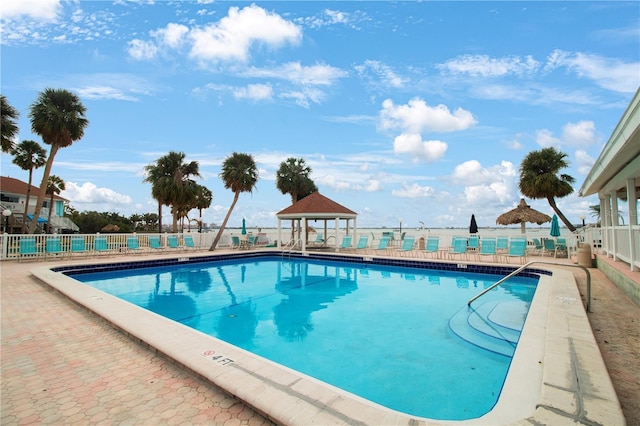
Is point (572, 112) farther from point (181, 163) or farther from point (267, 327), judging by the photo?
point (181, 163)

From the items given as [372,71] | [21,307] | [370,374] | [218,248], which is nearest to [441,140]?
[372,71]

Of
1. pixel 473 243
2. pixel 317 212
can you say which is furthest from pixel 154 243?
pixel 473 243

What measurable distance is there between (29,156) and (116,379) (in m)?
27.3

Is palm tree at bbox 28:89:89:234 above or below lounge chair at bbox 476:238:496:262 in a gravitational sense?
above

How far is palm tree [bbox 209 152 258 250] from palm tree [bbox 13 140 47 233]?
559 inches

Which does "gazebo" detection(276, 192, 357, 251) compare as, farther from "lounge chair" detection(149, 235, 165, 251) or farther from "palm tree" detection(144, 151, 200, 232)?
"palm tree" detection(144, 151, 200, 232)

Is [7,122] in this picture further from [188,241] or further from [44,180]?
[188,241]

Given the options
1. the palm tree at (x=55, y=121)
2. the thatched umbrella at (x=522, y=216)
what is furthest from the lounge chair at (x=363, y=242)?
the palm tree at (x=55, y=121)

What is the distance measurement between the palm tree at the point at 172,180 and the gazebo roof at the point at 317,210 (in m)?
7.89

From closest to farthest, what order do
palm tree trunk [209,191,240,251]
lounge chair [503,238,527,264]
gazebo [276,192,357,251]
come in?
lounge chair [503,238,527,264]
gazebo [276,192,357,251]
palm tree trunk [209,191,240,251]

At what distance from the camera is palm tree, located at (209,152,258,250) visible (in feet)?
64.3

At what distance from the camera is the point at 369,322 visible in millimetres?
6215

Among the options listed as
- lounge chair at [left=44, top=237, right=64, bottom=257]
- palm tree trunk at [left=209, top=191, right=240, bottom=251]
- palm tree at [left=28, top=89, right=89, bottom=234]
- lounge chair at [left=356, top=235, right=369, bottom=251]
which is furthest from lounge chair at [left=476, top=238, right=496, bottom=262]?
palm tree at [left=28, top=89, right=89, bottom=234]

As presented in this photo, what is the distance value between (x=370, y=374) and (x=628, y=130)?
440cm
